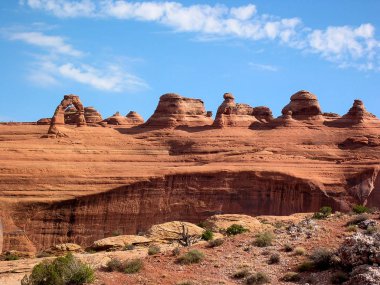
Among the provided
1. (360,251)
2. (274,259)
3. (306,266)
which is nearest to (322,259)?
(306,266)

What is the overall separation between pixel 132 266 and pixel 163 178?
2948 centimetres

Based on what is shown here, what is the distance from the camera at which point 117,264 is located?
16.9 meters

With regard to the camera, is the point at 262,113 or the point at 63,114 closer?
the point at 63,114

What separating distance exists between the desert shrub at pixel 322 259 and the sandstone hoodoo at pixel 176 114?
38.6m

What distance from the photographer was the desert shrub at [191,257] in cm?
1681

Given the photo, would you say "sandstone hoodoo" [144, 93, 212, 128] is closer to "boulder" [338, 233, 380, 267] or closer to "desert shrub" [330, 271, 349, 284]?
"boulder" [338, 233, 380, 267]

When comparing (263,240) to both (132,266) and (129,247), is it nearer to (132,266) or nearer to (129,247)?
(132,266)

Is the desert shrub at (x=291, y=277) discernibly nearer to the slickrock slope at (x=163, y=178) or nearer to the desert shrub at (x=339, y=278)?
the desert shrub at (x=339, y=278)

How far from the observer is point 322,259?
15.2 m

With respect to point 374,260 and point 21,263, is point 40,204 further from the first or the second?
point 374,260

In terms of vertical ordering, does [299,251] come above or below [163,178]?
below

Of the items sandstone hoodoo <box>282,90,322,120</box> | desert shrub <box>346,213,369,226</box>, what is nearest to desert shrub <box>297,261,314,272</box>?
desert shrub <box>346,213,369,226</box>

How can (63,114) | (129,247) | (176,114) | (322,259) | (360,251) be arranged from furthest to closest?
(176,114) < (63,114) < (129,247) < (322,259) < (360,251)

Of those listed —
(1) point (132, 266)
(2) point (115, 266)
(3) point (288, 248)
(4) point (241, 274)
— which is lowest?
(2) point (115, 266)
